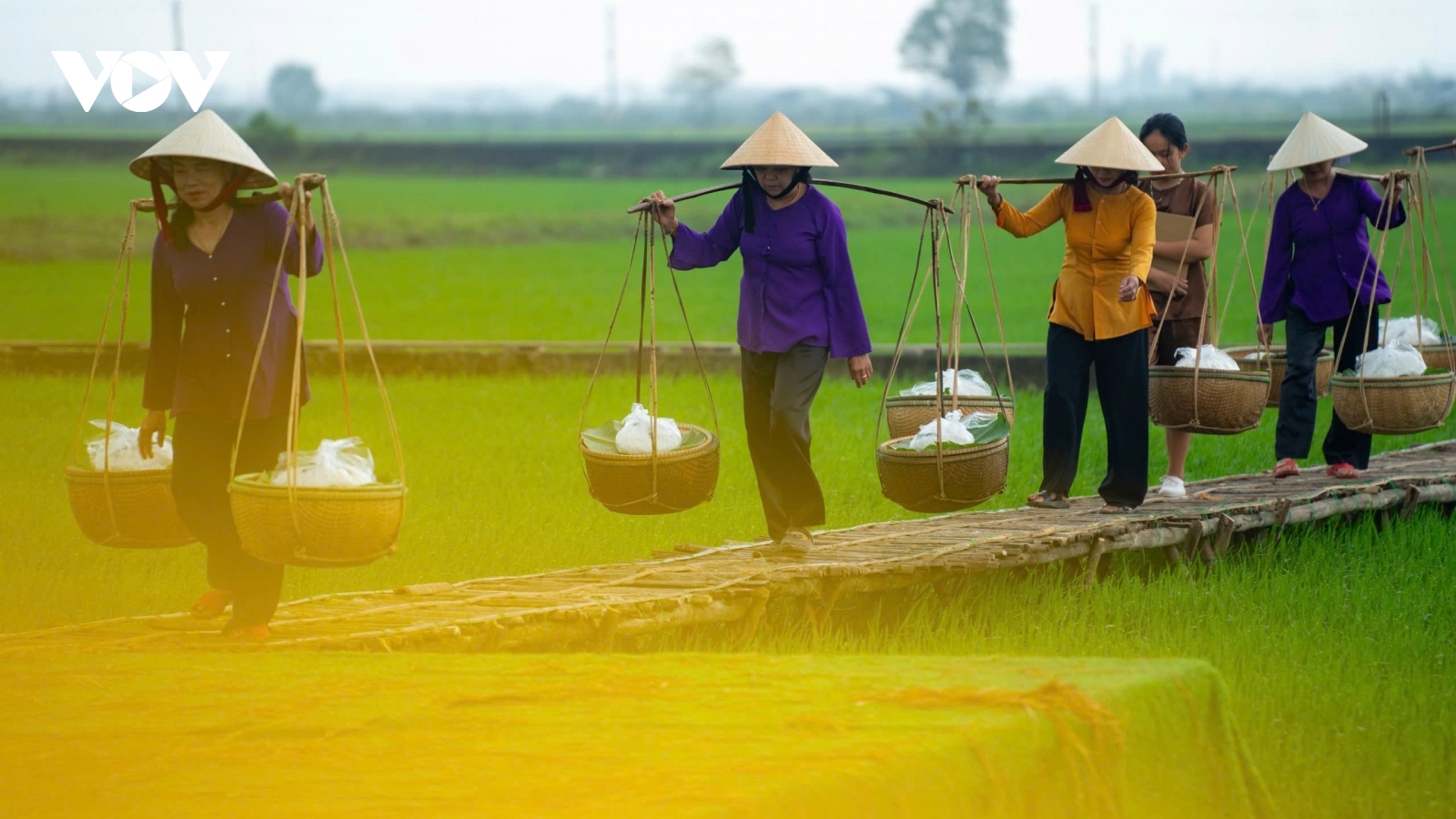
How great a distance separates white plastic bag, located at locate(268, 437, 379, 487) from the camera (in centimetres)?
364

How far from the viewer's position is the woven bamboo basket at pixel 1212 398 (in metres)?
5.65

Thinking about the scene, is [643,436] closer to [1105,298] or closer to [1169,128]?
[1105,298]

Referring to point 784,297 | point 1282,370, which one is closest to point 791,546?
point 784,297

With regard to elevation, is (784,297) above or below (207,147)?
below

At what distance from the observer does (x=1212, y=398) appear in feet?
18.6

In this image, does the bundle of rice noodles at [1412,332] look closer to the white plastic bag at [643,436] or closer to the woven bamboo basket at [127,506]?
the white plastic bag at [643,436]

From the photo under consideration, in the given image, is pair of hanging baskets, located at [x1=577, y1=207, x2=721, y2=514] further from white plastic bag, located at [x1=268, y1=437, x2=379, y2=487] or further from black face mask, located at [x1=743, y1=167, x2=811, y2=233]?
white plastic bag, located at [x1=268, y1=437, x2=379, y2=487]

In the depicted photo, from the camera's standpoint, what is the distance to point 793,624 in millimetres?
4766

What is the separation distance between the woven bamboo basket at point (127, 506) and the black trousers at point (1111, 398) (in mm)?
2986

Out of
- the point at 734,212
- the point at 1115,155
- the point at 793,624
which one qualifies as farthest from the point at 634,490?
the point at 1115,155

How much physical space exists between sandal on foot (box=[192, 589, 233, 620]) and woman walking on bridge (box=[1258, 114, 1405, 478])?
4082 millimetres

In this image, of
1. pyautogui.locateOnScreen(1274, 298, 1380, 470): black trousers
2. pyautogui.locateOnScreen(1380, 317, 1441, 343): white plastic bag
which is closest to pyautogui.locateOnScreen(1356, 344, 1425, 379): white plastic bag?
pyautogui.locateOnScreen(1274, 298, 1380, 470): black trousers

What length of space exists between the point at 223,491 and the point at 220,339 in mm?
397

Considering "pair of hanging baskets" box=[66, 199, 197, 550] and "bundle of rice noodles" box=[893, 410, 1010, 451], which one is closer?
"pair of hanging baskets" box=[66, 199, 197, 550]
